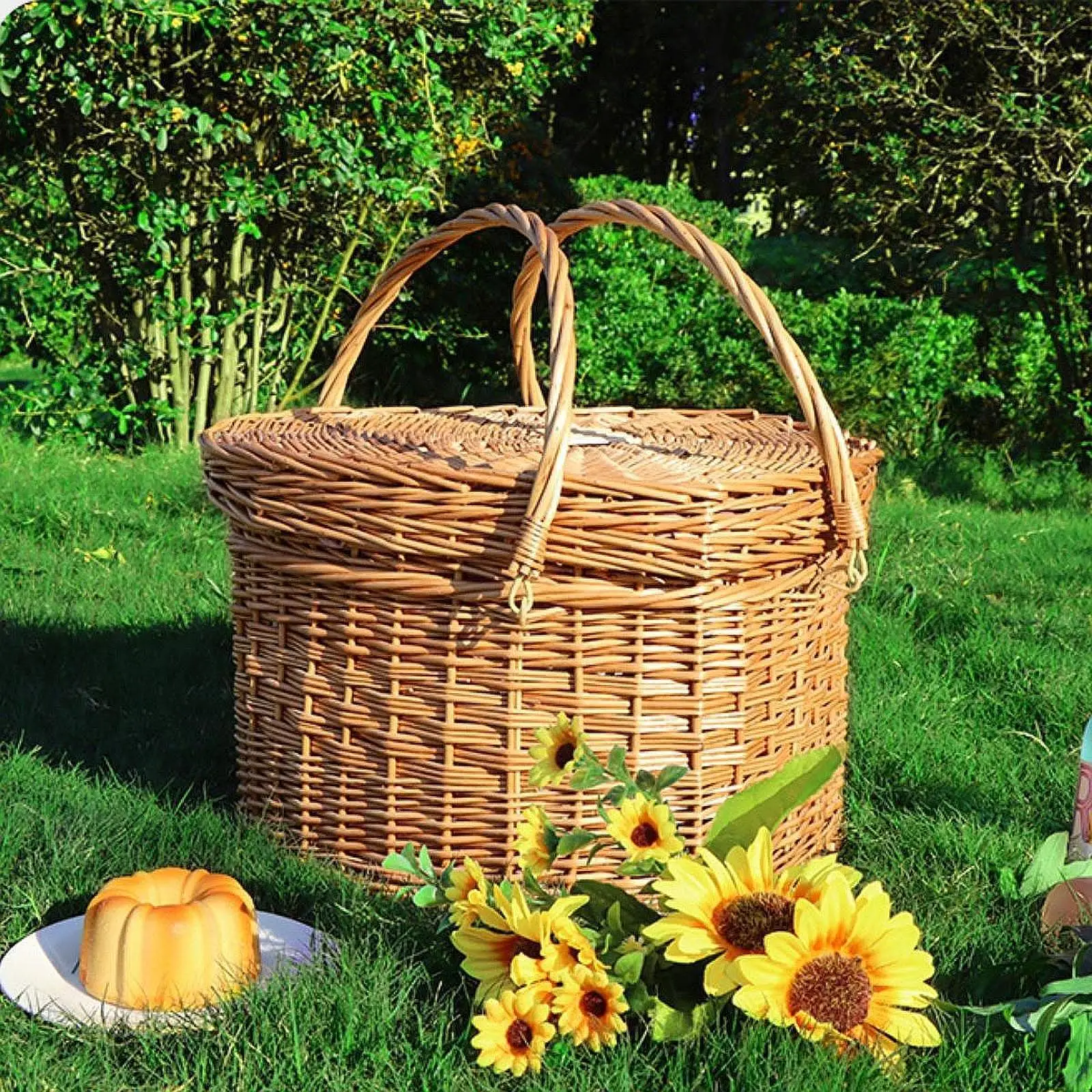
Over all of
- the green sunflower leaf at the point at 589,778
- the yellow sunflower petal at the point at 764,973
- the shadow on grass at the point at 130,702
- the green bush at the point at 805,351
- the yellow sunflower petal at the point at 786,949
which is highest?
the green bush at the point at 805,351

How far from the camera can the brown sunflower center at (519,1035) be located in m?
1.54

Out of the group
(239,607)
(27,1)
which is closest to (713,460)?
(239,607)

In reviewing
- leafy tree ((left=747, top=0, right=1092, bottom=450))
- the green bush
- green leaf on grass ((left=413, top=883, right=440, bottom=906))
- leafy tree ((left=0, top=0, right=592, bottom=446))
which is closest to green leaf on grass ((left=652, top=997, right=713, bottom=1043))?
green leaf on grass ((left=413, top=883, right=440, bottom=906))

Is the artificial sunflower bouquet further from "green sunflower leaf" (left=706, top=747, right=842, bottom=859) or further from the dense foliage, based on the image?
the dense foliage

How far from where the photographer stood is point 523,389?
267cm

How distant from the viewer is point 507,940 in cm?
163

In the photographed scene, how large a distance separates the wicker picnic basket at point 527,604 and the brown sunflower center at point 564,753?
0.13 meters

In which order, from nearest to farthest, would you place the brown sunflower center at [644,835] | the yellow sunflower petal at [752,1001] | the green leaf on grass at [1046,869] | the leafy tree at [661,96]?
the yellow sunflower petal at [752,1001] → the brown sunflower center at [644,835] → the green leaf on grass at [1046,869] → the leafy tree at [661,96]

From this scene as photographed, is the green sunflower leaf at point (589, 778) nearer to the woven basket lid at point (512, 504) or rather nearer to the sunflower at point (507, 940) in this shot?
the sunflower at point (507, 940)

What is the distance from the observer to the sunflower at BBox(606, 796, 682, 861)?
1649 mm

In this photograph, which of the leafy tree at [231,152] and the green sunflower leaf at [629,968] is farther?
the leafy tree at [231,152]

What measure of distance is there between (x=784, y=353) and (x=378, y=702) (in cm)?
76

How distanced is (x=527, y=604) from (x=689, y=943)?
52cm

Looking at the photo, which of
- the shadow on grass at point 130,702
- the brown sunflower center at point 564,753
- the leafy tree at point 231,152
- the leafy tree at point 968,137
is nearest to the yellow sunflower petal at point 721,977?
the brown sunflower center at point 564,753
